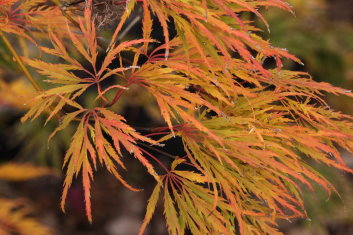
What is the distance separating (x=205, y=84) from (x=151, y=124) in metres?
1.89

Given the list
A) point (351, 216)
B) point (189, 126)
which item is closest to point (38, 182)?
point (351, 216)

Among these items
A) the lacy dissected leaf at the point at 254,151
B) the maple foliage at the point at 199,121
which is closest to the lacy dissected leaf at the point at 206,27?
the maple foliage at the point at 199,121

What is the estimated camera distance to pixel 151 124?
248 centimetres

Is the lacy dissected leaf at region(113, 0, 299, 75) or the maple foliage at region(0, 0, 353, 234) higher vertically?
the lacy dissected leaf at region(113, 0, 299, 75)

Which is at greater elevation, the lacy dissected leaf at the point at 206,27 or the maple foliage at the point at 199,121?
the lacy dissected leaf at the point at 206,27

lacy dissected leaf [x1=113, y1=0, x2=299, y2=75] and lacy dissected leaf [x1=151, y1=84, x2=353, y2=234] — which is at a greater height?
lacy dissected leaf [x1=113, y1=0, x2=299, y2=75]

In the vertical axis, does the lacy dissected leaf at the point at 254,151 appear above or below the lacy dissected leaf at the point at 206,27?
below

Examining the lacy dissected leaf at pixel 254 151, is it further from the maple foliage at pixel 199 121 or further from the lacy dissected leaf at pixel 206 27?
the lacy dissected leaf at pixel 206 27

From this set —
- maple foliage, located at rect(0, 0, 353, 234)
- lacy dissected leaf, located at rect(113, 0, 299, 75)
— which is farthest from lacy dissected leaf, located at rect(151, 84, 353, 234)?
lacy dissected leaf, located at rect(113, 0, 299, 75)

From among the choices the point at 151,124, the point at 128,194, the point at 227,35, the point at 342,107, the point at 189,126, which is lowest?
the point at 128,194

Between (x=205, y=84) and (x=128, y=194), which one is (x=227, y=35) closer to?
(x=205, y=84)

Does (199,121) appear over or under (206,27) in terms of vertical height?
under

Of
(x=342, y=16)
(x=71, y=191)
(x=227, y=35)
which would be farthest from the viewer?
(x=342, y=16)

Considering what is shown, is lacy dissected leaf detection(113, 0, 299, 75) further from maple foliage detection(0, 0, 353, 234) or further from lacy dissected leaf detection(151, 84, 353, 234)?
lacy dissected leaf detection(151, 84, 353, 234)
